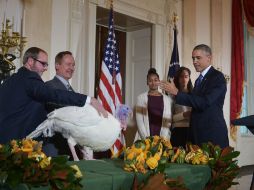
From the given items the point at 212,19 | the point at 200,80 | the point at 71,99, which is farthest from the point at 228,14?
the point at 71,99

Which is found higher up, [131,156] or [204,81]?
[204,81]

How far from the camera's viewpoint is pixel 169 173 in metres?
1.96

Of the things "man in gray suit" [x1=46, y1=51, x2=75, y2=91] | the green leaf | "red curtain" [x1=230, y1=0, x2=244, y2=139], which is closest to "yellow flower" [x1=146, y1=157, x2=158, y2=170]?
the green leaf

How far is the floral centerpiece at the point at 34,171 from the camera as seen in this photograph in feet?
4.77

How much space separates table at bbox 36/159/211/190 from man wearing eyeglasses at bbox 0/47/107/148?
57 cm

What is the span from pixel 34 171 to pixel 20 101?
128cm

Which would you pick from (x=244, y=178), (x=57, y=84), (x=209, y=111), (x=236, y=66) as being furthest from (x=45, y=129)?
(x=236, y=66)

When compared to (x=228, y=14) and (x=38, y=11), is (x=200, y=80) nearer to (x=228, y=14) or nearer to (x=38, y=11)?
(x=38, y=11)

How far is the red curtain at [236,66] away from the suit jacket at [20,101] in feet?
19.5

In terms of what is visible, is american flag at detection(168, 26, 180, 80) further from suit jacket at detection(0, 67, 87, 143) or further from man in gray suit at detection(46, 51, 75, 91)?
suit jacket at detection(0, 67, 87, 143)

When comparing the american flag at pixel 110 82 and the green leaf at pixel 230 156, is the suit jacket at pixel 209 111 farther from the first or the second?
the american flag at pixel 110 82

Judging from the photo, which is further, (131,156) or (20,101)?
(20,101)

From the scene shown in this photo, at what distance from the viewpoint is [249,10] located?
8320mm

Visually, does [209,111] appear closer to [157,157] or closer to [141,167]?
[157,157]
